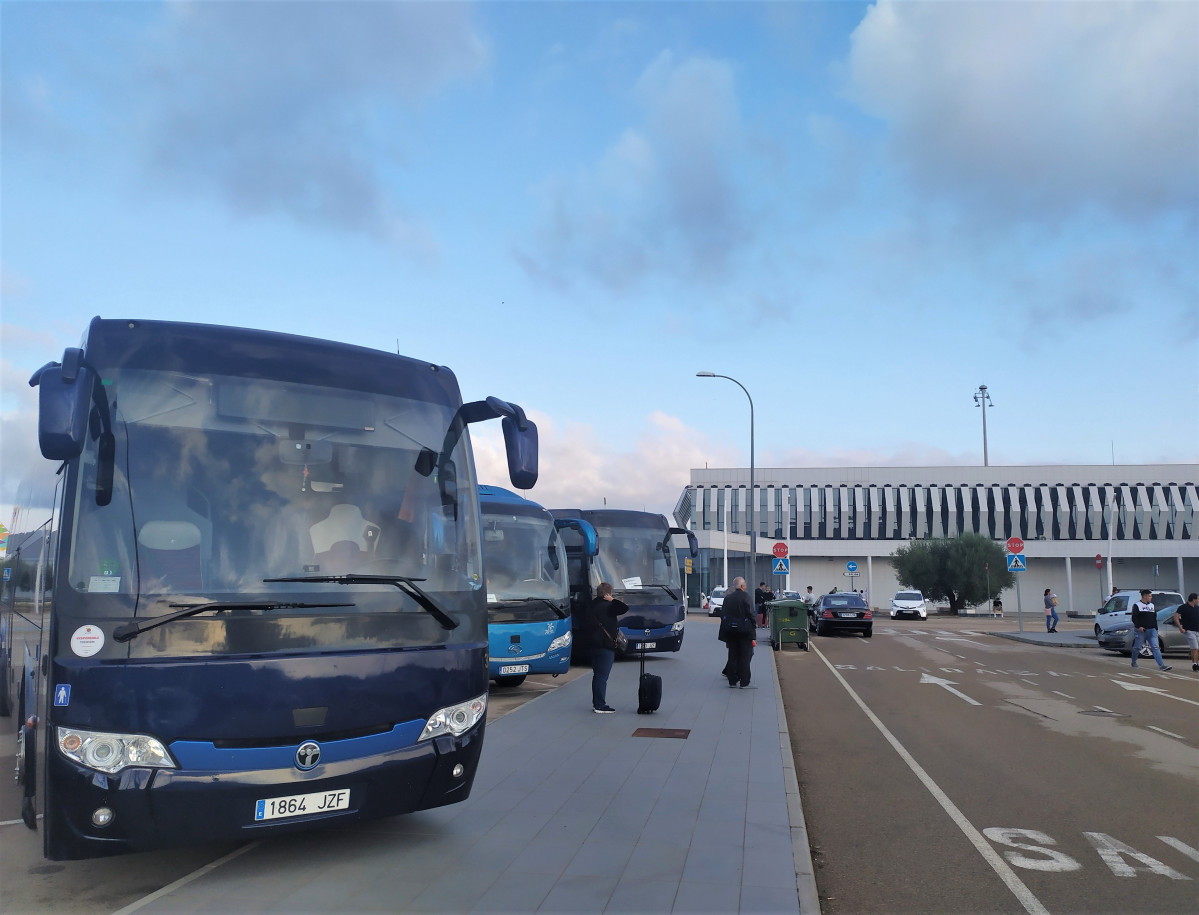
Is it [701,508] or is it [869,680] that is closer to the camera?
[869,680]

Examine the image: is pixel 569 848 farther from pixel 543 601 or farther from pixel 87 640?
pixel 543 601

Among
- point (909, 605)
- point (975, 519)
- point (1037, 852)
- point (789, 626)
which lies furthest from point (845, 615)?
point (975, 519)

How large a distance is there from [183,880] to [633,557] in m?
15.1

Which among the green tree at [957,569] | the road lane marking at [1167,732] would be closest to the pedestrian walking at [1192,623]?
the road lane marking at [1167,732]

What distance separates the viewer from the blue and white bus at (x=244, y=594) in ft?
15.9

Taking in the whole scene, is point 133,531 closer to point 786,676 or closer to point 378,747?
point 378,747

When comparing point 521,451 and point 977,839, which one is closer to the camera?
point 521,451

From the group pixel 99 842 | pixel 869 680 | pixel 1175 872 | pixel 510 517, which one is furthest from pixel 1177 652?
pixel 99 842

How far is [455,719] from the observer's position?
581 cm

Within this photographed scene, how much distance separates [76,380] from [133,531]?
0.86 meters

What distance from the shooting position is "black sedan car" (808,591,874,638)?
111 feet

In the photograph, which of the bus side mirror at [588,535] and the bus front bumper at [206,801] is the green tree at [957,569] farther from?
the bus front bumper at [206,801]

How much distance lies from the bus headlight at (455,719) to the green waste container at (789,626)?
21.2 meters

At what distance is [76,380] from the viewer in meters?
4.95
